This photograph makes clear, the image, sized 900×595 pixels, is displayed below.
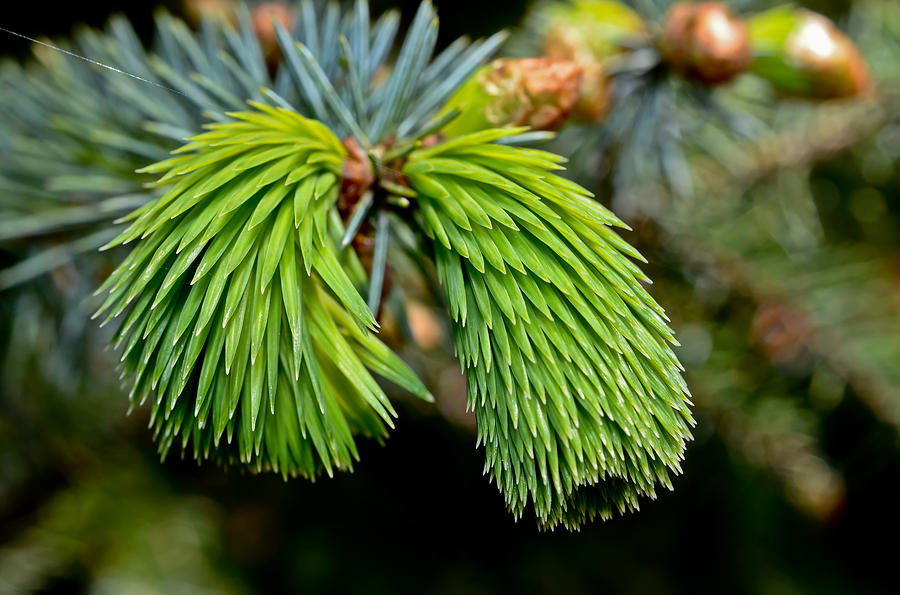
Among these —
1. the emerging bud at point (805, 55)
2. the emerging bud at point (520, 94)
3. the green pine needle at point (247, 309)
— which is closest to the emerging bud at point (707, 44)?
the emerging bud at point (805, 55)

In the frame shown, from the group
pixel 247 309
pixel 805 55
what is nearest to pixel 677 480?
pixel 805 55

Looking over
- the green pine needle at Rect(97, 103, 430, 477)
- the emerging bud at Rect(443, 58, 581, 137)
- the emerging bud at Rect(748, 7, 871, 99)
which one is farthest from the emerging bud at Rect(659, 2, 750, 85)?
the green pine needle at Rect(97, 103, 430, 477)

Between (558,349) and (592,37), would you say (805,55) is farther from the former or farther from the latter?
(558,349)

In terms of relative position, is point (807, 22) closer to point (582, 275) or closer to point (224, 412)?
point (582, 275)

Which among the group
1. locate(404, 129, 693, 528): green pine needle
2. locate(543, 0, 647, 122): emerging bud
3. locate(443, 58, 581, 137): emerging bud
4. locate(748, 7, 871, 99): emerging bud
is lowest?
locate(404, 129, 693, 528): green pine needle

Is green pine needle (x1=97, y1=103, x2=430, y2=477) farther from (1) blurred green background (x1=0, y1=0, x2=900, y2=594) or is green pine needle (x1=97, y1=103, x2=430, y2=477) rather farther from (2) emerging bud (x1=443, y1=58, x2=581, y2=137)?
(1) blurred green background (x1=0, y1=0, x2=900, y2=594)

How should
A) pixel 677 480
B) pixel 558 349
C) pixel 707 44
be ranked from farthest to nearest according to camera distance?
pixel 677 480 < pixel 707 44 < pixel 558 349

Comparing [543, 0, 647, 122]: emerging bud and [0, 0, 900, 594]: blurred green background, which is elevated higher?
[543, 0, 647, 122]: emerging bud
